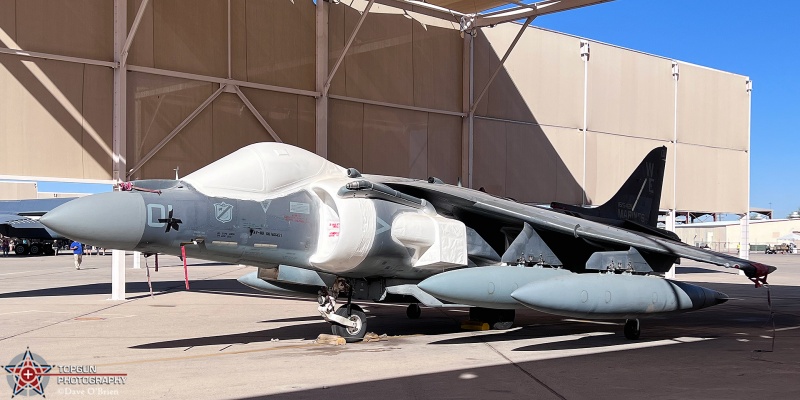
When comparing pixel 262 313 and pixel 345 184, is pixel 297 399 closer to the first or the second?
pixel 345 184

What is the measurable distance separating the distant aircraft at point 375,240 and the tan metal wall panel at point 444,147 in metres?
10.9

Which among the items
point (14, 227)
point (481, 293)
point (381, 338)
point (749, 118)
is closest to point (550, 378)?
point (481, 293)

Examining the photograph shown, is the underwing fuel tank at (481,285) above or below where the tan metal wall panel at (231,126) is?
below

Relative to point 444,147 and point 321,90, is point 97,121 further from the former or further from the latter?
point 444,147

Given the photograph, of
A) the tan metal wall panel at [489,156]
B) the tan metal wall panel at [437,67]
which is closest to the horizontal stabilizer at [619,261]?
the tan metal wall panel at [437,67]

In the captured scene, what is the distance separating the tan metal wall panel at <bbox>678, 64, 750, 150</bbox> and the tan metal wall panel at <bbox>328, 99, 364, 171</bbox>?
566 inches

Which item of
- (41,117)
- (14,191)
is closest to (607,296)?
(41,117)

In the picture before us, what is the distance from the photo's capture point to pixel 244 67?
19422mm

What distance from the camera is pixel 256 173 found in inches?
407

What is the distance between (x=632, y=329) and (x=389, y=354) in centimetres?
401

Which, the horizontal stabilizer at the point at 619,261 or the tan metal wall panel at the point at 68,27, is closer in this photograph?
the horizontal stabilizer at the point at 619,261

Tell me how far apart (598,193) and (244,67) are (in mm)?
13917

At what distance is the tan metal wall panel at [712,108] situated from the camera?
30.1 metres

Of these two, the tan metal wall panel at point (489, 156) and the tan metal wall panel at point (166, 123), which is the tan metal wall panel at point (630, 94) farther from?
the tan metal wall panel at point (166, 123)
